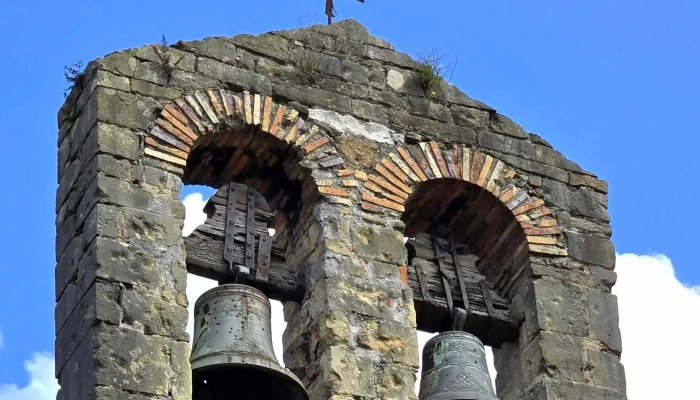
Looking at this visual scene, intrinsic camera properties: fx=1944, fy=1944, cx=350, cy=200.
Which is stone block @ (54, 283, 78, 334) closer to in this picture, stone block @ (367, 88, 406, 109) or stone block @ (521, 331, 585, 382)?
stone block @ (367, 88, 406, 109)

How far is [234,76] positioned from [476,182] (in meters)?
1.48

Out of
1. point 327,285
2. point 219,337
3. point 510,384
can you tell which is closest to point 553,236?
point 510,384

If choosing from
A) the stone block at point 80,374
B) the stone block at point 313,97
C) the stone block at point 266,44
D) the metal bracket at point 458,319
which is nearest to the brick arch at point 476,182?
the stone block at point 313,97

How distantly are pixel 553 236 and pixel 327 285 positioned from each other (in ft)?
5.15

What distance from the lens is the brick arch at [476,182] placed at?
10.6 metres

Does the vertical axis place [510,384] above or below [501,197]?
below

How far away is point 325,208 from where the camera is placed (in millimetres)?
10250

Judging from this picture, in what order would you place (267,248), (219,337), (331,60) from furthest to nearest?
(331,60) < (267,248) < (219,337)

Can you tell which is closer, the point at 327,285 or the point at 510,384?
the point at 327,285

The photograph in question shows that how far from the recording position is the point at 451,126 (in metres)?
11.0

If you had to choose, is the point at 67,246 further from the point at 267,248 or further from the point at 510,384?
the point at 510,384

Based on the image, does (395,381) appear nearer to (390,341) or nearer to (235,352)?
(390,341)

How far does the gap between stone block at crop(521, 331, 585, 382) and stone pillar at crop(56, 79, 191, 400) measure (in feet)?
6.65

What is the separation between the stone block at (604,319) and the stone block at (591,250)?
201mm
